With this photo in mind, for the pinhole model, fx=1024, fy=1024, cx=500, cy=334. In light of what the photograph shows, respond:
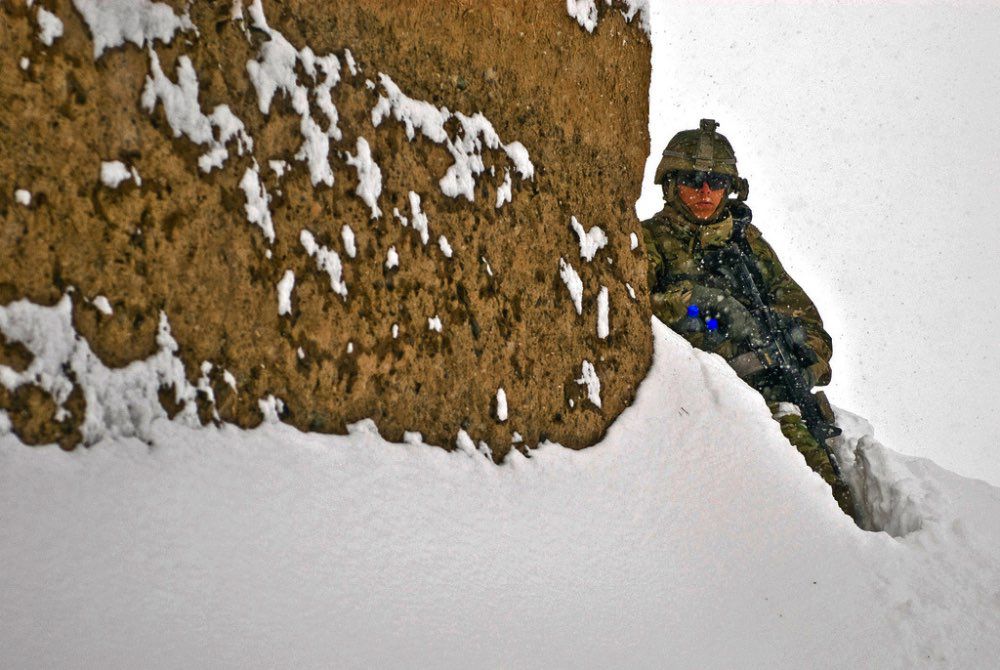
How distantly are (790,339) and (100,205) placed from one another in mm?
3631

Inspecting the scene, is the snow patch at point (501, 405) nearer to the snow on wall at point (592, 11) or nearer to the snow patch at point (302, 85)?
the snow patch at point (302, 85)

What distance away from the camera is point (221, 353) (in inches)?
85.7

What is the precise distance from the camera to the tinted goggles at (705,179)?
4.88 m

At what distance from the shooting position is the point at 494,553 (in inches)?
95.9

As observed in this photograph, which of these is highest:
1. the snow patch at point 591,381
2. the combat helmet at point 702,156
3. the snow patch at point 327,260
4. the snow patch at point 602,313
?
the combat helmet at point 702,156

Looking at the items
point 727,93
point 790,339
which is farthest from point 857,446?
point 727,93

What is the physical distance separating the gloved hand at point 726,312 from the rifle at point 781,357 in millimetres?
71

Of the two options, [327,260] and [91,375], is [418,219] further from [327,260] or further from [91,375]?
[91,375]

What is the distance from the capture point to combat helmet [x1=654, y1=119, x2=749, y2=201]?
494 cm

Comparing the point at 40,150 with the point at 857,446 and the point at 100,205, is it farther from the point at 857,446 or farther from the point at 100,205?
the point at 857,446

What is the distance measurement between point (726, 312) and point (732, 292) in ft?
1.30

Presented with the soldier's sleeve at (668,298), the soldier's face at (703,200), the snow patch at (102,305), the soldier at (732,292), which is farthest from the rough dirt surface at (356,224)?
the soldier's face at (703,200)

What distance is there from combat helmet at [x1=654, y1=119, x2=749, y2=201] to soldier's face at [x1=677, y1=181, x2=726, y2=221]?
0.10m

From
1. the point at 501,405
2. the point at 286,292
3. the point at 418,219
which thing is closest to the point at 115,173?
the point at 286,292
